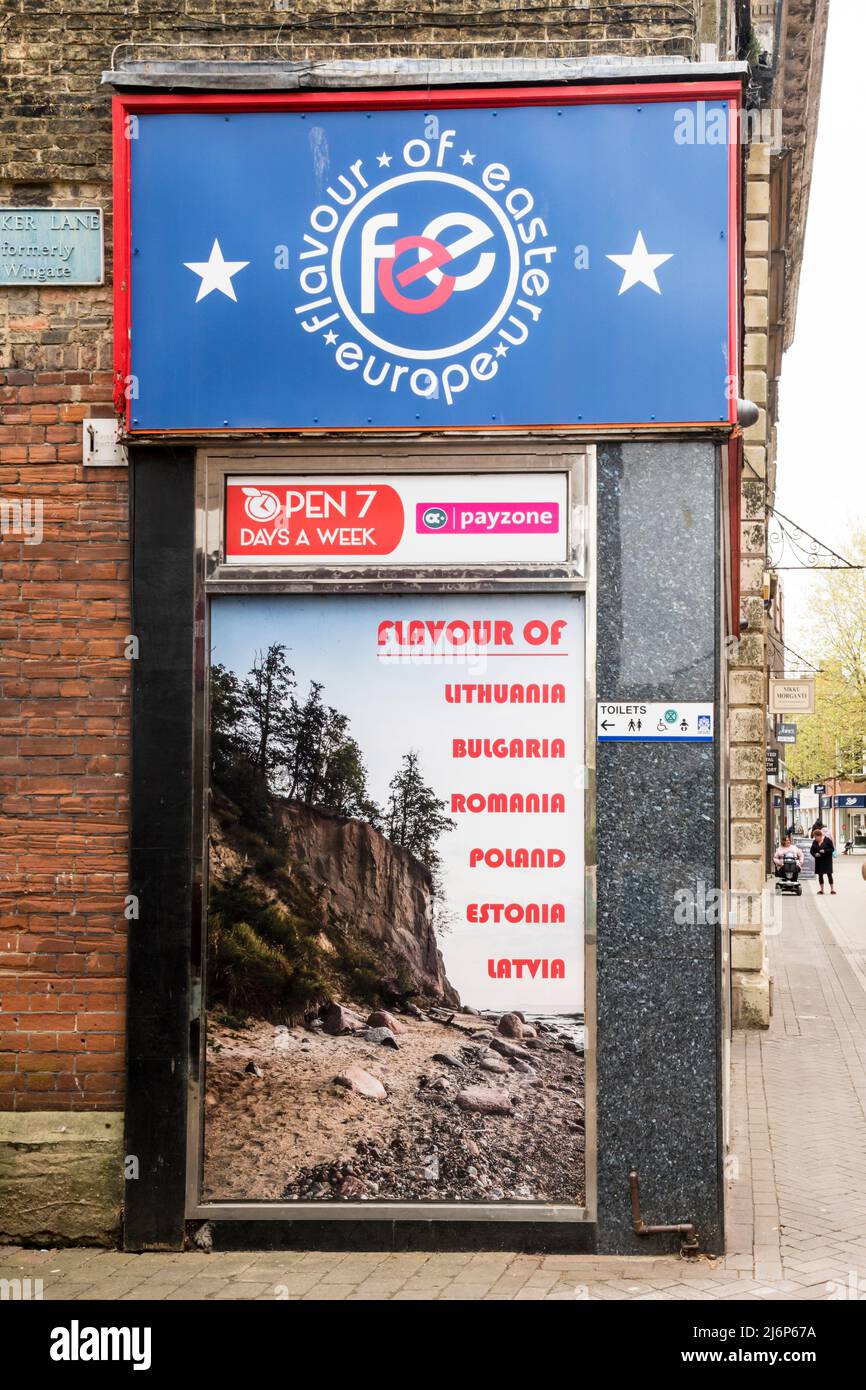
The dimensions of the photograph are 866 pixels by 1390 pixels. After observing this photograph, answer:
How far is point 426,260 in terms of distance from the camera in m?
5.56

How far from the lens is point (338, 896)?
5.59 m

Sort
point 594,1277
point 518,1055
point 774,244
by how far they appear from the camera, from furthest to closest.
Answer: point 774,244 → point 518,1055 → point 594,1277

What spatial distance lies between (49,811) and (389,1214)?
2266mm

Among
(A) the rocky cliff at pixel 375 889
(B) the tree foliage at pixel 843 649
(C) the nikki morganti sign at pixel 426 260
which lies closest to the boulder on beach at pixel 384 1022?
(A) the rocky cliff at pixel 375 889

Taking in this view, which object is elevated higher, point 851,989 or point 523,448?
point 523,448

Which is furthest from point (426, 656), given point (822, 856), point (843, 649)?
point (843, 649)

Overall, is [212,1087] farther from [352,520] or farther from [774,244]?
Result: [774,244]

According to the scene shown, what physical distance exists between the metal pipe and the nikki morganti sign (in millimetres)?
3229

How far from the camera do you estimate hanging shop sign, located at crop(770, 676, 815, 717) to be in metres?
18.2

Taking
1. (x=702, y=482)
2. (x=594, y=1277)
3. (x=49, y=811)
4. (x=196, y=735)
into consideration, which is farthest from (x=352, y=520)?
(x=594, y=1277)

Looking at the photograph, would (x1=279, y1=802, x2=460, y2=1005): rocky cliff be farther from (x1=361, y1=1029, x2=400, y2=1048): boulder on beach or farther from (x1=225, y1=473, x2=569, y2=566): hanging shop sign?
(x1=225, y1=473, x2=569, y2=566): hanging shop sign

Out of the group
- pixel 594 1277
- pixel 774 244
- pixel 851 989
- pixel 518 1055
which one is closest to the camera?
pixel 594 1277

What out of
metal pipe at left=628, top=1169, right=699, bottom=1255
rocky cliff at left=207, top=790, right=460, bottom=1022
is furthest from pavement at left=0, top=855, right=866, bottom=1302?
rocky cliff at left=207, top=790, right=460, bottom=1022

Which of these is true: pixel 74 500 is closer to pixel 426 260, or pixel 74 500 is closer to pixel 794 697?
pixel 426 260
